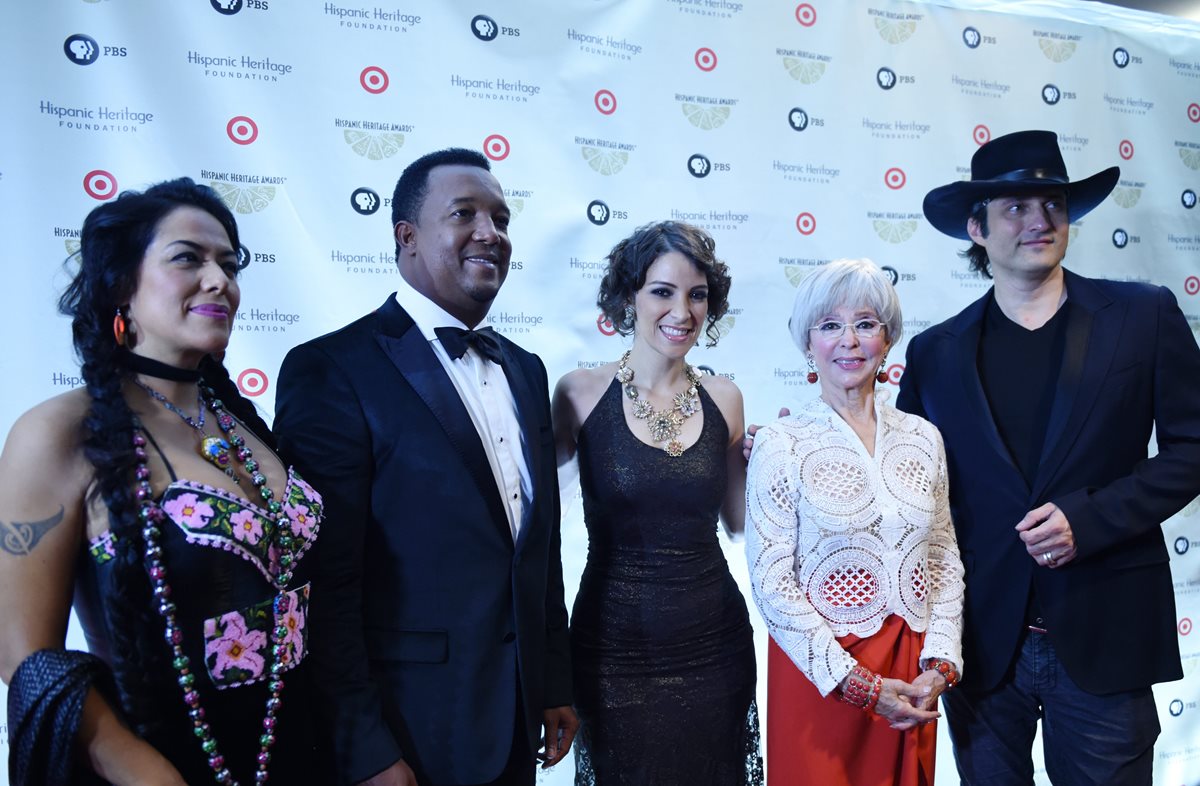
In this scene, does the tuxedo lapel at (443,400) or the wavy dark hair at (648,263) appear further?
the wavy dark hair at (648,263)

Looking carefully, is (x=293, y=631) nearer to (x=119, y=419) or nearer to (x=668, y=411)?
(x=119, y=419)

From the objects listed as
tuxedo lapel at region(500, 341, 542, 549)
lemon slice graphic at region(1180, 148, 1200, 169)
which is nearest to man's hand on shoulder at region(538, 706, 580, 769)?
tuxedo lapel at region(500, 341, 542, 549)

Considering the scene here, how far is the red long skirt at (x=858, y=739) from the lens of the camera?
2025mm

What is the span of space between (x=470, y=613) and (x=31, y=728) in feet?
2.53

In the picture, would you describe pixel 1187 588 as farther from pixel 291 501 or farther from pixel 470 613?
pixel 291 501

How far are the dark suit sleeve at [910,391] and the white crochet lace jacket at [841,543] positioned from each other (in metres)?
0.47

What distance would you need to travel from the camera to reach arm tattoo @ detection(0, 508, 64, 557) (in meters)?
1.26

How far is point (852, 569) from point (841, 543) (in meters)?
0.07

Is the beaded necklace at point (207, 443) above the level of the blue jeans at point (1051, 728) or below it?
above


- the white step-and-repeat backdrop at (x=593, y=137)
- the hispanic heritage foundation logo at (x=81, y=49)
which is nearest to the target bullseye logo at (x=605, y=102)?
the white step-and-repeat backdrop at (x=593, y=137)

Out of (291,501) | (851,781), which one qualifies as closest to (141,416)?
(291,501)

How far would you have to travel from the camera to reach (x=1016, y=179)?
7.93ft

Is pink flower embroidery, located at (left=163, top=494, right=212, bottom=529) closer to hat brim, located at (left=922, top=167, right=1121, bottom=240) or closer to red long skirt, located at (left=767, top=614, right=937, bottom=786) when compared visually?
red long skirt, located at (left=767, top=614, right=937, bottom=786)

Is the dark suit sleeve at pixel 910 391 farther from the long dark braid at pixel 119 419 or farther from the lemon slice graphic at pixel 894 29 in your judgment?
the long dark braid at pixel 119 419
